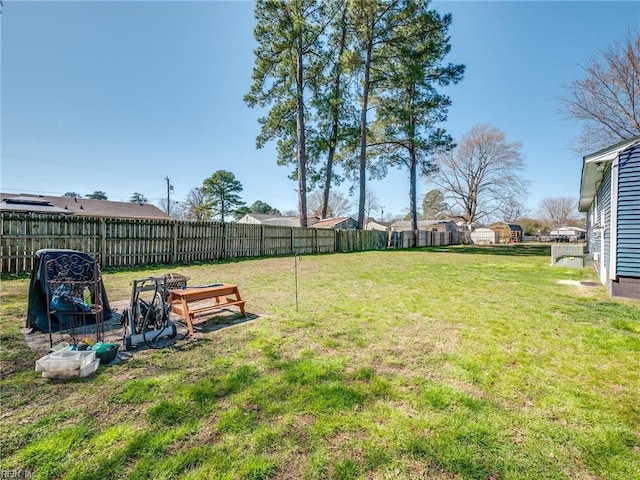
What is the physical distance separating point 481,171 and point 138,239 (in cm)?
3873

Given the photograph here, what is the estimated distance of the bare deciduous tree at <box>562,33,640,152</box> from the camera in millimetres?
14492

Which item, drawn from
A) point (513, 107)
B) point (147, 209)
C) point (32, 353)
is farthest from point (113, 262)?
point (513, 107)

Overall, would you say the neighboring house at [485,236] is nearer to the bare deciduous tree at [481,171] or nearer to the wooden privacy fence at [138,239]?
the bare deciduous tree at [481,171]

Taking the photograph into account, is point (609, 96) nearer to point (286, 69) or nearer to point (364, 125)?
point (364, 125)

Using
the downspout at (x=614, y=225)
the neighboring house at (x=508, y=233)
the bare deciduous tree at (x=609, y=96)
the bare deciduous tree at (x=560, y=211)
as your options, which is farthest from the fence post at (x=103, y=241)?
the bare deciduous tree at (x=560, y=211)

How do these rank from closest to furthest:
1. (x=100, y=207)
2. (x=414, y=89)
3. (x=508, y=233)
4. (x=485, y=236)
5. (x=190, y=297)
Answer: (x=190, y=297) → (x=414, y=89) → (x=100, y=207) → (x=485, y=236) → (x=508, y=233)

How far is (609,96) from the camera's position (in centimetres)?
1540

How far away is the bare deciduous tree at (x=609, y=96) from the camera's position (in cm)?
1449

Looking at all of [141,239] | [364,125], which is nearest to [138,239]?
[141,239]

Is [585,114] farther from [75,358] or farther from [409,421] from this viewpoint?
[75,358]

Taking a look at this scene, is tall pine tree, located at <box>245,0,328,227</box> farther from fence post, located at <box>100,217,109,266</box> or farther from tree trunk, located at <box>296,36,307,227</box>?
fence post, located at <box>100,217,109,266</box>

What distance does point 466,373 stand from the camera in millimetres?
2701

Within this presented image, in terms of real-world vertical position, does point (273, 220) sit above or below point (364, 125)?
below

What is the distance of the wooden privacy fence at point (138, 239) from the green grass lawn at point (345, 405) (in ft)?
16.1
